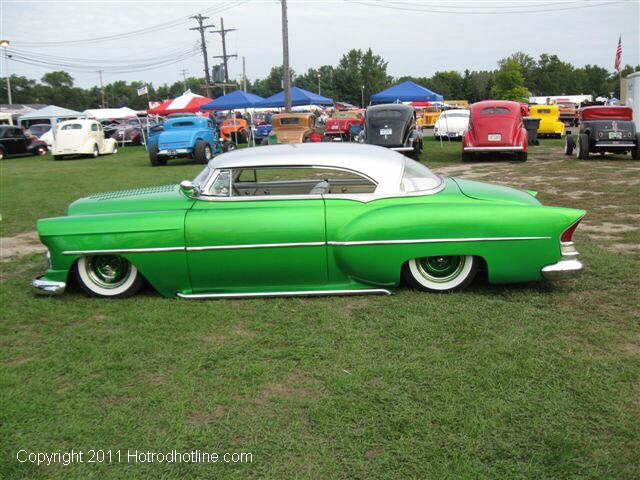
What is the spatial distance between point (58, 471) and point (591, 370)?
292cm

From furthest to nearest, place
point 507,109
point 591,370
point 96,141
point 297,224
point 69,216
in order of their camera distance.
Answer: point 96,141 < point 507,109 < point 69,216 < point 297,224 < point 591,370

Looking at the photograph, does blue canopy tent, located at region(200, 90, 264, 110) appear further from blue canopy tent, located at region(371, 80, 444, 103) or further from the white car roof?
the white car roof

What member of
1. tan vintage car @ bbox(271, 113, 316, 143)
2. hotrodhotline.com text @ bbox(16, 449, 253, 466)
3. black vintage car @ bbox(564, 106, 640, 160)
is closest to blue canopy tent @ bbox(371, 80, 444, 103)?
tan vintage car @ bbox(271, 113, 316, 143)

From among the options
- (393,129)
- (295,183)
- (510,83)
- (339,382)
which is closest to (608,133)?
(393,129)

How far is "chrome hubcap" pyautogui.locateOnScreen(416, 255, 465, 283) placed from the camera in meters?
4.67

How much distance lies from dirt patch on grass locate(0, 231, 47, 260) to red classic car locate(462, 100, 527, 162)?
36.4 ft

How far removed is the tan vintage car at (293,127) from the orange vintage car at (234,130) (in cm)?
671

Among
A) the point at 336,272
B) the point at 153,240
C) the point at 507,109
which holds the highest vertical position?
the point at 507,109

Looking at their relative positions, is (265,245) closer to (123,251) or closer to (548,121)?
Answer: (123,251)

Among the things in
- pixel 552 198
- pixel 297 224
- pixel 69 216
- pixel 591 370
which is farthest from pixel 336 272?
pixel 552 198

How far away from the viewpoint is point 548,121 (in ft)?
80.2

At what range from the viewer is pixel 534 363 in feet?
11.4

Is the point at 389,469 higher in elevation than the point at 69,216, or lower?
lower

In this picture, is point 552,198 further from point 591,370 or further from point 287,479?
point 287,479
